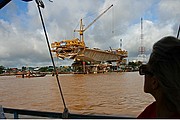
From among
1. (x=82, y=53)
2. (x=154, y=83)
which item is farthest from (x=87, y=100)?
(x=82, y=53)

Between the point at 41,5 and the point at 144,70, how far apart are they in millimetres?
1322

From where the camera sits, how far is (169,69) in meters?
0.62

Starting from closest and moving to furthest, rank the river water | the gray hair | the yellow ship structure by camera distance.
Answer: the gray hair → the river water → the yellow ship structure

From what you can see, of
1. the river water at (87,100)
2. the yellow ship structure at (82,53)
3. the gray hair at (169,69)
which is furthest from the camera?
the yellow ship structure at (82,53)

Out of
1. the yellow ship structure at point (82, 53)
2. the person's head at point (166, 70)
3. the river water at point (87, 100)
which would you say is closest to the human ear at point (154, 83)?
the person's head at point (166, 70)

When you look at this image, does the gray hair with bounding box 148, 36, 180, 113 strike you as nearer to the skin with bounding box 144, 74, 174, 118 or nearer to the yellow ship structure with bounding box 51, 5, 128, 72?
the skin with bounding box 144, 74, 174, 118

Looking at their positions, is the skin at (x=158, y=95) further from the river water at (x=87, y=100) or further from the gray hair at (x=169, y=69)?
the river water at (x=87, y=100)

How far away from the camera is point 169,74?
2.04ft

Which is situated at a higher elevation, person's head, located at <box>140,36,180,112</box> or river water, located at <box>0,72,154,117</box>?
person's head, located at <box>140,36,180,112</box>

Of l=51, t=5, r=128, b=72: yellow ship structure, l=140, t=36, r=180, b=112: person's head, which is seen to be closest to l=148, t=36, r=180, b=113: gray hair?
l=140, t=36, r=180, b=112: person's head

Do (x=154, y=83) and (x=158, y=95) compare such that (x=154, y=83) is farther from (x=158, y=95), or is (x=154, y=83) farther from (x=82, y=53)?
(x=82, y=53)

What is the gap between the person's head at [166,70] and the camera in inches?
24.2

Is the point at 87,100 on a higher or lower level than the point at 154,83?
lower

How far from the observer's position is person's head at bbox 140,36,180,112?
0.62 m
